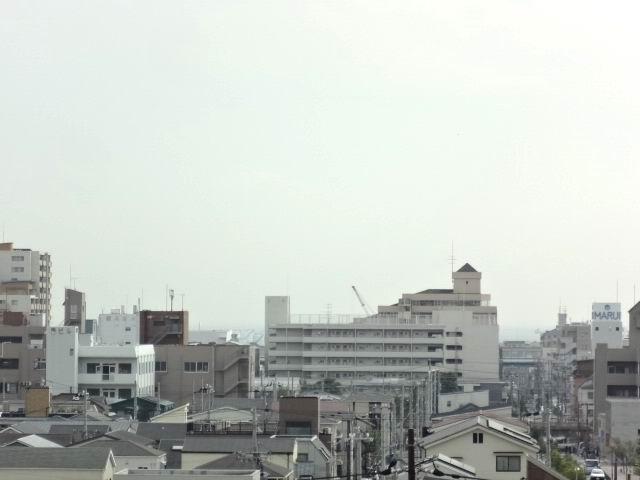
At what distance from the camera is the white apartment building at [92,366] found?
66.6m

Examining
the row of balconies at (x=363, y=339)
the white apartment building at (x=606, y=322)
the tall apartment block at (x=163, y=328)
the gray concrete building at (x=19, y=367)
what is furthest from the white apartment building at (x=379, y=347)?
the gray concrete building at (x=19, y=367)

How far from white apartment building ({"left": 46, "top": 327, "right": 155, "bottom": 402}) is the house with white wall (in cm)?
3179

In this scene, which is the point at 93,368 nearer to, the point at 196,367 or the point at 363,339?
the point at 196,367

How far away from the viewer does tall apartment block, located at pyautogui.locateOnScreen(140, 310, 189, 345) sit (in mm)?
78000

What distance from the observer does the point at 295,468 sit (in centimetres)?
3497

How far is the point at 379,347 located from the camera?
97.4m

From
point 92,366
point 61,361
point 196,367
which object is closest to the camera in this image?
point 61,361

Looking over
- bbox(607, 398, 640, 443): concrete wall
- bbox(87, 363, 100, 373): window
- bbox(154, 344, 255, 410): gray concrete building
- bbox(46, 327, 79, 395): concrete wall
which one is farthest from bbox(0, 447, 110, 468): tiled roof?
bbox(154, 344, 255, 410): gray concrete building

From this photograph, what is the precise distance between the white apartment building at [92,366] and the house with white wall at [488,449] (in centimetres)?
3179

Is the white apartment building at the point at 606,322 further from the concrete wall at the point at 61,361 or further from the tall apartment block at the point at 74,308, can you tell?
the concrete wall at the point at 61,361

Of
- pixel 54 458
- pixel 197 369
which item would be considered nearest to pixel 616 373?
pixel 197 369

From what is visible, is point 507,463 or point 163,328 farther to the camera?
point 163,328

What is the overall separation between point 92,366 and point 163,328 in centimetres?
1140

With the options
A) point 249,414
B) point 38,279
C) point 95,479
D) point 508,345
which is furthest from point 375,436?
point 508,345
